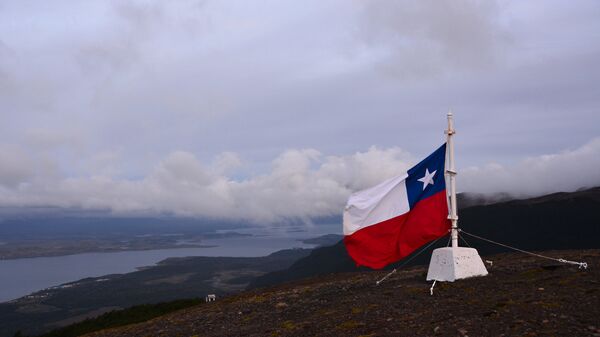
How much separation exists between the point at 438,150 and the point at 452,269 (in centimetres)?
355

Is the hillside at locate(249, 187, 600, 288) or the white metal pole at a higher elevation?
the white metal pole

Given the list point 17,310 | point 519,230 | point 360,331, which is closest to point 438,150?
point 360,331

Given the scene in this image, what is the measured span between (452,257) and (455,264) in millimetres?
218

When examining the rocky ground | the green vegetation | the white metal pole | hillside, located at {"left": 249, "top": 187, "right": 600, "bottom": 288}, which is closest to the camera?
the rocky ground

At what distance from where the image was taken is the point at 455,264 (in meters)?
14.4

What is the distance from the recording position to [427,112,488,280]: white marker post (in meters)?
14.0

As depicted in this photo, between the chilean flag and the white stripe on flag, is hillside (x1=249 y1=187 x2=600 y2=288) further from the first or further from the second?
the white stripe on flag

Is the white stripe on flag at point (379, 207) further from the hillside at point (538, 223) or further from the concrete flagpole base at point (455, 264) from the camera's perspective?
the hillside at point (538, 223)

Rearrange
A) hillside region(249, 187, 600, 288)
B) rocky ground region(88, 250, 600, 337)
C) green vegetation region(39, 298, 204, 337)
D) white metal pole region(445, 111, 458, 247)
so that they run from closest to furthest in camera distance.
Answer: rocky ground region(88, 250, 600, 337)
white metal pole region(445, 111, 458, 247)
green vegetation region(39, 298, 204, 337)
hillside region(249, 187, 600, 288)

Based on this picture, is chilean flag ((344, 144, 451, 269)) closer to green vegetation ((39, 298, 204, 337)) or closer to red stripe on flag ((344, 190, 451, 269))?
red stripe on flag ((344, 190, 451, 269))

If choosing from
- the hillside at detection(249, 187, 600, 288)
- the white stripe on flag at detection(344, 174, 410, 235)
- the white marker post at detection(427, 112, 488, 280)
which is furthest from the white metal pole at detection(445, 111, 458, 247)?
the hillside at detection(249, 187, 600, 288)

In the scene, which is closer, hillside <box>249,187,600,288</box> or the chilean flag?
the chilean flag

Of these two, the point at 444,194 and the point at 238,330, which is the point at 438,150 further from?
the point at 238,330

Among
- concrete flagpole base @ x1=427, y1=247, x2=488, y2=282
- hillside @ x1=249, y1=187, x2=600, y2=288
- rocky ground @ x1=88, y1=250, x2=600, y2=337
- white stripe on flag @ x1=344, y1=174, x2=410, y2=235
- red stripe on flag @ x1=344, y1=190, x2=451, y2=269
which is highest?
white stripe on flag @ x1=344, y1=174, x2=410, y2=235
